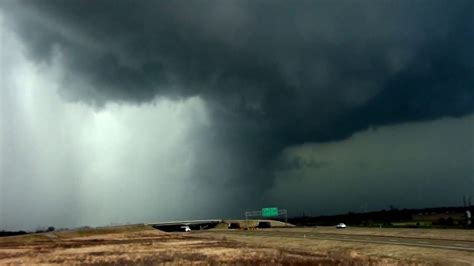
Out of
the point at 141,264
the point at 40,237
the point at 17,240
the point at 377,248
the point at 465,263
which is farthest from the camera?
the point at 40,237

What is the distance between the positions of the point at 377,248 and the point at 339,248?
7.29m

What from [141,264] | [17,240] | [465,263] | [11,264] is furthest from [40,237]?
[465,263]

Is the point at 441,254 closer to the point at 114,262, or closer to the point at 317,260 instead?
the point at 317,260

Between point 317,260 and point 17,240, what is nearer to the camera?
point 317,260

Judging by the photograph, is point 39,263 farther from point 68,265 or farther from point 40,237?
point 40,237

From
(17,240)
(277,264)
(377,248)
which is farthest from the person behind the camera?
(17,240)

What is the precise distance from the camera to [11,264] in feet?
225

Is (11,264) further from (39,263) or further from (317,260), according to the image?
(317,260)

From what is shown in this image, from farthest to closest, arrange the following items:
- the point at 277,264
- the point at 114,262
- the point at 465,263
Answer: the point at 114,262 → the point at 277,264 → the point at 465,263

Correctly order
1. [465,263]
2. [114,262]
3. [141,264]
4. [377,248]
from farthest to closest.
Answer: [377,248] → [114,262] → [141,264] → [465,263]

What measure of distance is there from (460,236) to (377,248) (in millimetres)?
24167

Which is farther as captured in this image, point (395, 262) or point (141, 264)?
point (141, 264)

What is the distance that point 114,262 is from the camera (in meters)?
67.2

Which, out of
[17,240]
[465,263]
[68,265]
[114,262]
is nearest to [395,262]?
[465,263]
